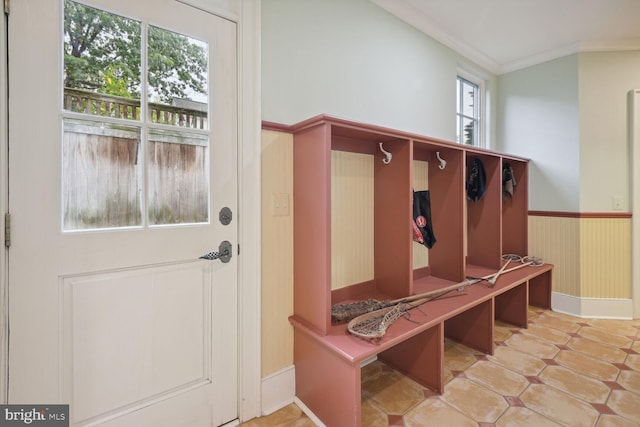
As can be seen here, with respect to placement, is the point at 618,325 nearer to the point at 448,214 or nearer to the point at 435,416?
the point at 448,214

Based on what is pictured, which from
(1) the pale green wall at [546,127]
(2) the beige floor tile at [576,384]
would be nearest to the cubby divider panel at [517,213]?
(1) the pale green wall at [546,127]

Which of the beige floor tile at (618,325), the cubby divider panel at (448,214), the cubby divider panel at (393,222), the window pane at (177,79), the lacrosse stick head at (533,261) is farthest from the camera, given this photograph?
the lacrosse stick head at (533,261)

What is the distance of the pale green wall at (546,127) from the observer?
3090mm

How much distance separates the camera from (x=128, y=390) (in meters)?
1.32

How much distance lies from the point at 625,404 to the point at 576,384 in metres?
0.22

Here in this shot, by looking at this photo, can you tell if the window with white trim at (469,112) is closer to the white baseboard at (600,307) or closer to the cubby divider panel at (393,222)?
the cubby divider panel at (393,222)

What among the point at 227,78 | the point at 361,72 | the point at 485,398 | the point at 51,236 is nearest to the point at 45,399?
the point at 51,236

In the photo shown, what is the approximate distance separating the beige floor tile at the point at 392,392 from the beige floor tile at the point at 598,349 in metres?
1.48

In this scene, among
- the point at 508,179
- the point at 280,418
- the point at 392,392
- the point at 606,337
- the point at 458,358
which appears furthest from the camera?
the point at 508,179

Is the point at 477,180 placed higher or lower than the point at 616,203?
higher

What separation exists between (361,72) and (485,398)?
7.47 ft

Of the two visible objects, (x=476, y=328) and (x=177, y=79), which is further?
(x=476, y=328)

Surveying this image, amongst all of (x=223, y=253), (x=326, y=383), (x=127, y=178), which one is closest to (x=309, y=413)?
(x=326, y=383)

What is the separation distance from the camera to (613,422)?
1.58 metres
